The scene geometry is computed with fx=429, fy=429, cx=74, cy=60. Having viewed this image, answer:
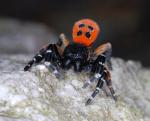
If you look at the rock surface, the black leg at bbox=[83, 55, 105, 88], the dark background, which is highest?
the dark background

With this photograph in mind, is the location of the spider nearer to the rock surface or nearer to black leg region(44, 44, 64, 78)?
black leg region(44, 44, 64, 78)

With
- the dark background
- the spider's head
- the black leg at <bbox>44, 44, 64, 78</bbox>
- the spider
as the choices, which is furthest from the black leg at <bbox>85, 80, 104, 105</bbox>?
the dark background

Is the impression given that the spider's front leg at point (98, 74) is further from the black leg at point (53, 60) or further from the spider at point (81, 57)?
the black leg at point (53, 60)

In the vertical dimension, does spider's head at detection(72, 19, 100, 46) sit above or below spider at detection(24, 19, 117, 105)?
above

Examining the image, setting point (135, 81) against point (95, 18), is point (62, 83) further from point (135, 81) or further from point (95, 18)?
point (95, 18)

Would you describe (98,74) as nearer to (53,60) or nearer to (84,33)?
(53,60)

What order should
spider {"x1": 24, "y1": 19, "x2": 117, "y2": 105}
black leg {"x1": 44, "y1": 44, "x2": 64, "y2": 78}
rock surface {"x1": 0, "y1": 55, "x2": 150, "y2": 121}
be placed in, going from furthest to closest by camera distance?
spider {"x1": 24, "y1": 19, "x2": 117, "y2": 105} < black leg {"x1": 44, "y1": 44, "x2": 64, "y2": 78} < rock surface {"x1": 0, "y1": 55, "x2": 150, "y2": 121}

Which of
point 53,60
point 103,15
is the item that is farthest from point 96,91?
point 103,15

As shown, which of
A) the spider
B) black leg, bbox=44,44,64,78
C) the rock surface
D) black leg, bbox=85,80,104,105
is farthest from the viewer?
the spider
